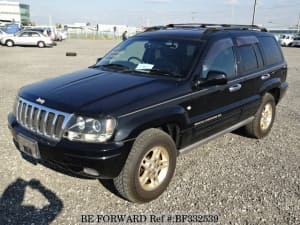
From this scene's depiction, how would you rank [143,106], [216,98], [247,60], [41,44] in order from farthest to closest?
[41,44], [247,60], [216,98], [143,106]

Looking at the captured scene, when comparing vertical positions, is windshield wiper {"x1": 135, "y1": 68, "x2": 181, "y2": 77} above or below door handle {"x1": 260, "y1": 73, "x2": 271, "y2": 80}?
above

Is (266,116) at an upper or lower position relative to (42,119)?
lower

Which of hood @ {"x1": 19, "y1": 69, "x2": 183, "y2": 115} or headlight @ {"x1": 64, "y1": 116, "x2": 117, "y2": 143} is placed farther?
hood @ {"x1": 19, "y1": 69, "x2": 183, "y2": 115}

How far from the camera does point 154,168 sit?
3.53 m

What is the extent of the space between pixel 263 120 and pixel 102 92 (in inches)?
133

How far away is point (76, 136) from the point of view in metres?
3.04

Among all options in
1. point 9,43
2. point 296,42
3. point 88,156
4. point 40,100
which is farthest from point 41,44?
point 296,42

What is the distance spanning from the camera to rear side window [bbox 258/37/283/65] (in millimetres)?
5379

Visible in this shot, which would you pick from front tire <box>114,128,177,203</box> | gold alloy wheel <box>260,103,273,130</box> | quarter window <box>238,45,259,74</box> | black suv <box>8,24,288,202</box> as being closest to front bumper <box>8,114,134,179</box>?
black suv <box>8,24,288,202</box>

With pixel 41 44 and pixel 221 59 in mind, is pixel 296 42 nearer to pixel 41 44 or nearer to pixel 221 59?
pixel 41 44

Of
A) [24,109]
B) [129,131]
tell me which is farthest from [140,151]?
[24,109]

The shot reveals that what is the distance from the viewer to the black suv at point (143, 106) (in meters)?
3.04

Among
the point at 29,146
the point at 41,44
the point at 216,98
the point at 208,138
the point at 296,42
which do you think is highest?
the point at 216,98

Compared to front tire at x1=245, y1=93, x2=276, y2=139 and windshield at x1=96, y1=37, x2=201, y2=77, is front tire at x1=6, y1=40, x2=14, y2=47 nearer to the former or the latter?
windshield at x1=96, y1=37, x2=201, y2=77
